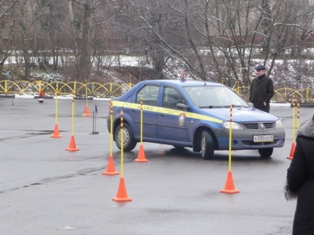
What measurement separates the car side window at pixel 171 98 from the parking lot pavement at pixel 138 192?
1074 millimetres

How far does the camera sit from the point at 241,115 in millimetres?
15797

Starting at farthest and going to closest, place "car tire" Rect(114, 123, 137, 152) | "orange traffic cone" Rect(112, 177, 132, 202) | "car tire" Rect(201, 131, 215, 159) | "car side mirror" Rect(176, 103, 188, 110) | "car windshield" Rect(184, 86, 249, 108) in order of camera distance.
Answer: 1. "car tire" Rect(114, 123, 137, 152)
2. "car windshield" Rect(184, 86, 249, 108)
3. "car side mirror" Rect(176, 103, 188, 110)
4. "car tire" Rect(201, 131, 215, 159)
5. "orange traffic cone" Rect(112, 177, 132, 202)

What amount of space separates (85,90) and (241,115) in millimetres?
24777

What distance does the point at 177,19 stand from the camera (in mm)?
49375

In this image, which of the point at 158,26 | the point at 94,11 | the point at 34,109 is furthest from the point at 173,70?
the point at 34,109

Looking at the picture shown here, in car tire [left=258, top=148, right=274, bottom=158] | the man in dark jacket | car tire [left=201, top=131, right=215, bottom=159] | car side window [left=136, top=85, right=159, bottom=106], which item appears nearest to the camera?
car tire [left=201, top=131, right=215, bottom=159]

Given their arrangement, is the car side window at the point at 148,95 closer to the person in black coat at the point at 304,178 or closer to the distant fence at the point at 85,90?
the person in black coat at the point at 304,178

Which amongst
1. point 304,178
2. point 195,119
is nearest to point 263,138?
point 195,119

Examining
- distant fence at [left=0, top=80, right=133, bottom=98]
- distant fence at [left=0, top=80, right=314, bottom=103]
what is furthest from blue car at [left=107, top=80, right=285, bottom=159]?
distant fence at [left=0, top=80, right=133, bottom=98]

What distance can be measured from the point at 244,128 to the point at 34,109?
1777 centimetres

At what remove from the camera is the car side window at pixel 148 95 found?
1705 cm

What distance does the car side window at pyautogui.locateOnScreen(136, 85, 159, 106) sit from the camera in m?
17.0

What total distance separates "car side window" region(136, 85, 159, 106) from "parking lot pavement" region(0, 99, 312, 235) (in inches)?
43.9

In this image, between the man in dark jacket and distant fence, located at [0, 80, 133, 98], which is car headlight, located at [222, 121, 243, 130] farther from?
distant fence, located at [0, 80, 133, 98]
